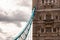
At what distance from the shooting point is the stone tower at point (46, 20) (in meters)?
50.3

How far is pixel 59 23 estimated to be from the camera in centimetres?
5081

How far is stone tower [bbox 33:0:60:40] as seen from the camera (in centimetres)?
5031

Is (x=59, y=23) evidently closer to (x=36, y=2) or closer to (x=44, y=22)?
(x=44, y=22)

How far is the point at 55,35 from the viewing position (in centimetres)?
5009

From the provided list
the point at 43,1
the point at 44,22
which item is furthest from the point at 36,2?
the point at 44,22

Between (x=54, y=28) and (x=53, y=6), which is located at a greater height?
(x=53, y=6)

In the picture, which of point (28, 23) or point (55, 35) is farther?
point (28, 23)

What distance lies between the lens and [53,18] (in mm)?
51219

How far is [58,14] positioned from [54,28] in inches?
110

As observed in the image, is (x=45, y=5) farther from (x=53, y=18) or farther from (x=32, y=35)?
(x=32, y=35)

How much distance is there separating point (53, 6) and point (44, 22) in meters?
3.77

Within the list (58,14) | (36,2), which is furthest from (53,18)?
(36,2)

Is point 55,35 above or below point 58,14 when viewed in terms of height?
below

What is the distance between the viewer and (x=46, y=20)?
168 ft
